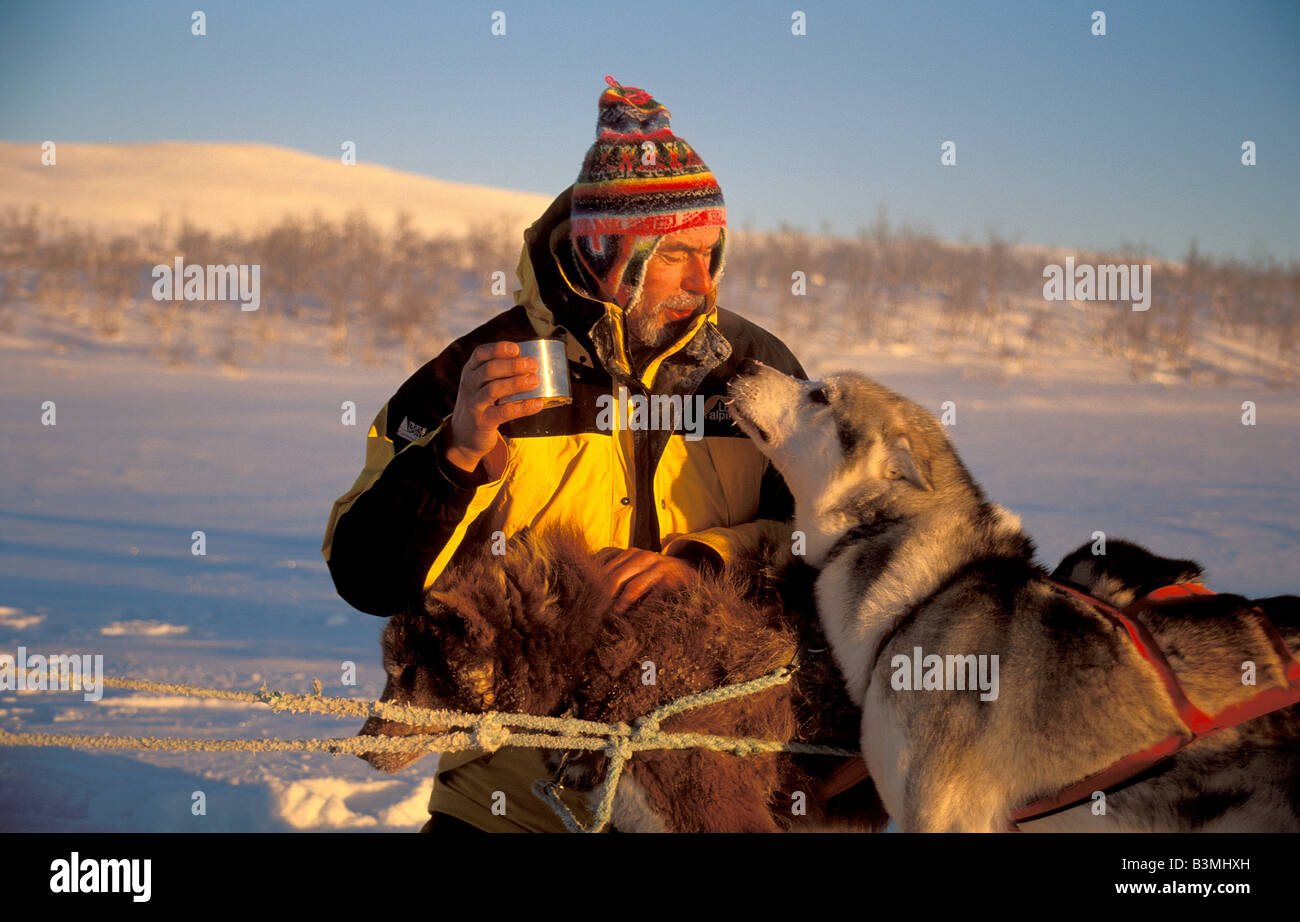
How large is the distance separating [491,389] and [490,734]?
0.74 m

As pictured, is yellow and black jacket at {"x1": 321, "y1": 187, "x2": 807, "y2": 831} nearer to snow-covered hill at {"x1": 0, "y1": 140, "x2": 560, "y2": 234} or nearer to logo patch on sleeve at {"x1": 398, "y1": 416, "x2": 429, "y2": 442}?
logo patch on sleeve at {"x1": 398, "y1": 416, "x2": 429, "y2": 442}

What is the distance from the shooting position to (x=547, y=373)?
7.20ft

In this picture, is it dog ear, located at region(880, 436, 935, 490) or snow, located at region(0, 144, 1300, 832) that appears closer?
dog ear, located at region(880, 436, 935, 490)

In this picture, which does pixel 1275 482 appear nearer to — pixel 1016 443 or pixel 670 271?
pixel 1016 443

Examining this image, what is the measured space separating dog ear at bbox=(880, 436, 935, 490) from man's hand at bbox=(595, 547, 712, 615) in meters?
0.64

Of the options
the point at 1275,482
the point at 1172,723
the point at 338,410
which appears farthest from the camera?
the point at 338,410

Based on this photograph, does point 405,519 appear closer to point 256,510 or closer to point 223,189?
point 256,510

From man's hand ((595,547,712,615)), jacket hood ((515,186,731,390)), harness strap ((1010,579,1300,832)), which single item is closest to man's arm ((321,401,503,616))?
man's hand ((595,547,712,615))

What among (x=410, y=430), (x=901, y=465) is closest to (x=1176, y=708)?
(x=901, y=465)

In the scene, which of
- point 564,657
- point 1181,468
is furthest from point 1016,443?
point 564,657

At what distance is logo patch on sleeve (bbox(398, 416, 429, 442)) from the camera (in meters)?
2.53

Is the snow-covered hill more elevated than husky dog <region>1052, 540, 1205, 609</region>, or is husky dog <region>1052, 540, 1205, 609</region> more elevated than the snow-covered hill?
the snow-covered hill
